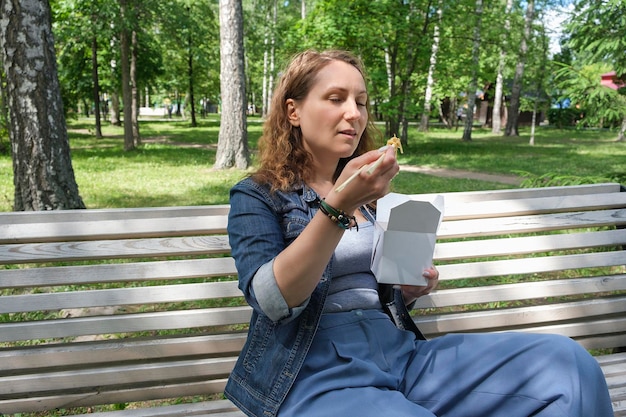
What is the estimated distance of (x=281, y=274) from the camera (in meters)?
1.36

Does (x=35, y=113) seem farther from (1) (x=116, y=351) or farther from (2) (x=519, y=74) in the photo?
(2) (x=519, y=74)

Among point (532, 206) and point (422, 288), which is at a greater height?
point (532, 206)

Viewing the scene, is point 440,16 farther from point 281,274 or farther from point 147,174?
point 281,274

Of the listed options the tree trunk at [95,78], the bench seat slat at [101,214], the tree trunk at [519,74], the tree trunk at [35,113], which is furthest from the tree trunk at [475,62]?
the bench seat slat at [101,214]

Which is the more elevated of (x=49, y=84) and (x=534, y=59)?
(x=534, y=59)

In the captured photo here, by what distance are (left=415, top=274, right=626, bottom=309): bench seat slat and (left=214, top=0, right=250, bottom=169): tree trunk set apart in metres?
8.80

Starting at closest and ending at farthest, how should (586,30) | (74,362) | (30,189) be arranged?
(74,362) < (30,189) < (586,30)

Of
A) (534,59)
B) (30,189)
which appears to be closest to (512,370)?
(30,189)

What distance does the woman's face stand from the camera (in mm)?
1663

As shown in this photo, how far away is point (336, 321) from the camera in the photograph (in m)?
1.65

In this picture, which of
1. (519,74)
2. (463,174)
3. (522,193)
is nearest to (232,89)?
(463,174)

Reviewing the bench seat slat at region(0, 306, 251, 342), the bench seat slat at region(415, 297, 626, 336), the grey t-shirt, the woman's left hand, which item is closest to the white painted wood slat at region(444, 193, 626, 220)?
the bench seat slat at region(415, 297, 626, 336)

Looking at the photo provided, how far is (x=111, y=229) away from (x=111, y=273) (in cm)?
16

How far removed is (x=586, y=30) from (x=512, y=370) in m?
6.07
